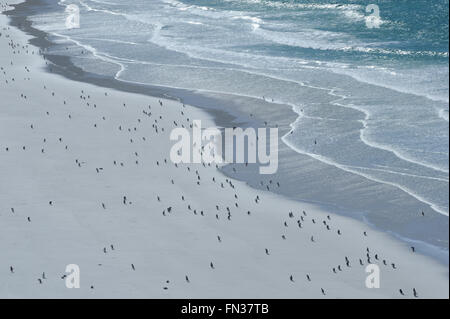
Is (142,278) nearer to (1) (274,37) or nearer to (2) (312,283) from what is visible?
(2) (312,283)

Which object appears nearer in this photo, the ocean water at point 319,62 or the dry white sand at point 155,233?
the dry white sand at point 155,233

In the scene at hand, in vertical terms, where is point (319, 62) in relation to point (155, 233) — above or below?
above

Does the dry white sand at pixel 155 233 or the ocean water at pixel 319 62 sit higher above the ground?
the ocean water at pixel 319 62

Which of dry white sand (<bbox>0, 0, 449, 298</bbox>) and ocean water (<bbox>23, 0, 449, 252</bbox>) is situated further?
ocean water (<bbox>23, 0, 449, 252</bbox>)

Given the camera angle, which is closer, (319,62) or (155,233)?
(155,233)
